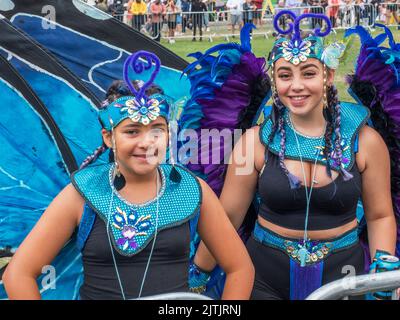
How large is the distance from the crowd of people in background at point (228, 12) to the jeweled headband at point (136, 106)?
48.0 feet

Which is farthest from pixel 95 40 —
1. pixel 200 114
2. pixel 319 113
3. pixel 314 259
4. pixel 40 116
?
pixel 314 259

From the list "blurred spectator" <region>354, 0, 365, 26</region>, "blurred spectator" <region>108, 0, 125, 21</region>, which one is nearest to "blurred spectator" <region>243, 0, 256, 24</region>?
"blurred spectator" <region>354, 0, 365, 26</region>

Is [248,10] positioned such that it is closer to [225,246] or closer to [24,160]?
[24,160]

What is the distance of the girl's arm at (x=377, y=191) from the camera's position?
119 inches

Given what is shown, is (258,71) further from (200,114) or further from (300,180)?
(300,180)

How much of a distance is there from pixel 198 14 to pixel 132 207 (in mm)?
16364

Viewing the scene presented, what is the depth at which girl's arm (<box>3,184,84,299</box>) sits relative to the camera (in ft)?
7.90

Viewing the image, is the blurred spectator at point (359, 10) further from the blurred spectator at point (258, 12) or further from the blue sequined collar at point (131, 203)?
the blue sequined collar at point (131, 203)

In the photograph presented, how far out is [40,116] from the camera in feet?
11.7

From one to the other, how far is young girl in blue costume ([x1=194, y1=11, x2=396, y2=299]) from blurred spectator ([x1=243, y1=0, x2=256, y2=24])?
16060 mm

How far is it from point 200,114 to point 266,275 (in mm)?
781

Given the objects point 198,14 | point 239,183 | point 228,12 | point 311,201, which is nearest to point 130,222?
point 239,183

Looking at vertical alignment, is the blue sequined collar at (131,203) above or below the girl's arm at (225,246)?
above

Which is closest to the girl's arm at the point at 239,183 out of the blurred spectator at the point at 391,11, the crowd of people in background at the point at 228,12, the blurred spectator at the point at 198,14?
the crowd of people in background at the point at 228,12
